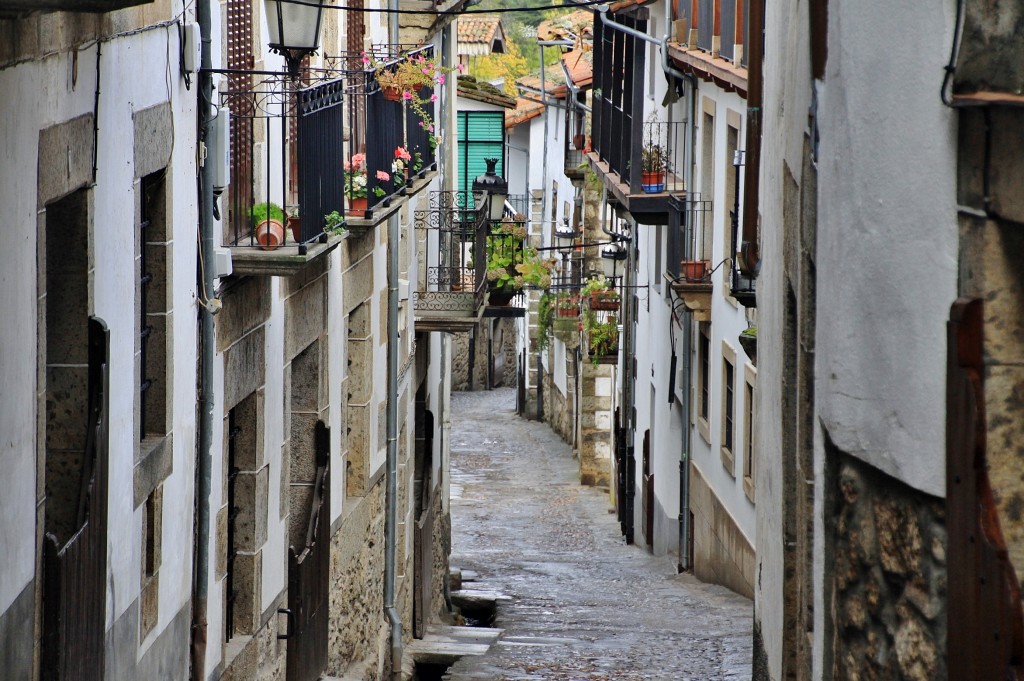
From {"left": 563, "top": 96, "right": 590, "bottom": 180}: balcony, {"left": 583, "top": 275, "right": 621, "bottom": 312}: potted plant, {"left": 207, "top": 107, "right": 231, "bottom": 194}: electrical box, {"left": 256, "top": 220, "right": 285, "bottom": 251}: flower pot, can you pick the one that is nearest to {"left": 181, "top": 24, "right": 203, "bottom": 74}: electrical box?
{"left": 207, "top": 107, "right": 231, "bottom": 194}: electrical box

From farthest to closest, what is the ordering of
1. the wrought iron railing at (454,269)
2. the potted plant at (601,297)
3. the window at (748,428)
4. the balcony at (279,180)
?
the potted plant at (601,297), the wrought iron railing at (454,269), the window at (748,428), the balcony at (279,180)

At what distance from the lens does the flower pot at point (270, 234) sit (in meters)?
8.20

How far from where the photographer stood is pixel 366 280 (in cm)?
1265

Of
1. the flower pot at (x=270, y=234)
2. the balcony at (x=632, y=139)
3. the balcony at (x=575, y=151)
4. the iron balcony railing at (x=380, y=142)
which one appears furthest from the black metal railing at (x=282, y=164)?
the balcony at (x=575, y=151)

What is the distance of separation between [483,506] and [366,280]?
50.9ft

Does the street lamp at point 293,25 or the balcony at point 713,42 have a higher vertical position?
the balcony at point 713,42

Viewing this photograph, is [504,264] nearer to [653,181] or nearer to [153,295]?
[653,181]

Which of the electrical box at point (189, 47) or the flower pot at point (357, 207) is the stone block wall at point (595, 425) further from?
the electrical box at point (189, 47)

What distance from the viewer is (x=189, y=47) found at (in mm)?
7215

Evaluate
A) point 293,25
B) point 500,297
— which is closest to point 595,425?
point 500,297

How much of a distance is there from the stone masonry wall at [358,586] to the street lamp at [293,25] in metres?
4.29

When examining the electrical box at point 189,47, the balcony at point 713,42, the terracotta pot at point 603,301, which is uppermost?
the balcony at point 713,42

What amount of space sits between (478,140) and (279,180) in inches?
740

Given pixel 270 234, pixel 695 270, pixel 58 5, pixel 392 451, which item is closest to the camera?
pixel 58 5
